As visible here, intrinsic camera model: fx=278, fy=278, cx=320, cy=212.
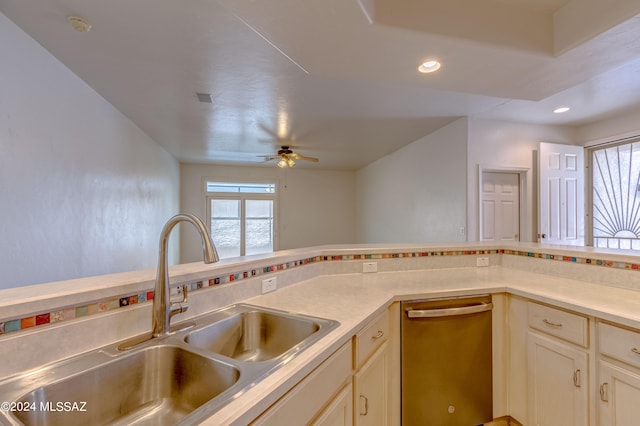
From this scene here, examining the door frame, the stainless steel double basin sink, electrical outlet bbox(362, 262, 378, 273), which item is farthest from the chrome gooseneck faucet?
the door frame

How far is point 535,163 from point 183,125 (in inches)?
193

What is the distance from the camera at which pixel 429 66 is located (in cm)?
180

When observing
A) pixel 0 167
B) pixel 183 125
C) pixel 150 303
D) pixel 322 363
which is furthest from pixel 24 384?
pixel 183 125

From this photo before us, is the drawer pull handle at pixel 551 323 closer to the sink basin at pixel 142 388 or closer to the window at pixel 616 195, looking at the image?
the sink basin at pixel 142 388

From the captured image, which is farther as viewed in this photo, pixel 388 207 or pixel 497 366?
pixel 388 207

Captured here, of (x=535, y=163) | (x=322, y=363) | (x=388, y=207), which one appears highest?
(x=535, y=163)

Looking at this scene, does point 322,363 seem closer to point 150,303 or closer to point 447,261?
point 150,303

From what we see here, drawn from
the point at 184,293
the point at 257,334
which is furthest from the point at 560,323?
the point at 184,293

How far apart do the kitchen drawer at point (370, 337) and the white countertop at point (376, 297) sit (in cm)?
7

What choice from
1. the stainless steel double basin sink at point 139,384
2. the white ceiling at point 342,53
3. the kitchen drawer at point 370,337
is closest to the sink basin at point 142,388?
the stainless steel double basin sink at point 139,384

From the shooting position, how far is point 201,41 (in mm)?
1953

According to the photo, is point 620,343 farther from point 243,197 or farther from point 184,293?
point 243,197

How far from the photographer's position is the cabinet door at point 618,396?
1173 millimetres

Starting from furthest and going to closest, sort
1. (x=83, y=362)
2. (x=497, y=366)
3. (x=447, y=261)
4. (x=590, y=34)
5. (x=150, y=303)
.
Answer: (x=447, y=261), (x=497, y=366), (x=590, y=34), (x=150, y=303), (x=83, y=362)
